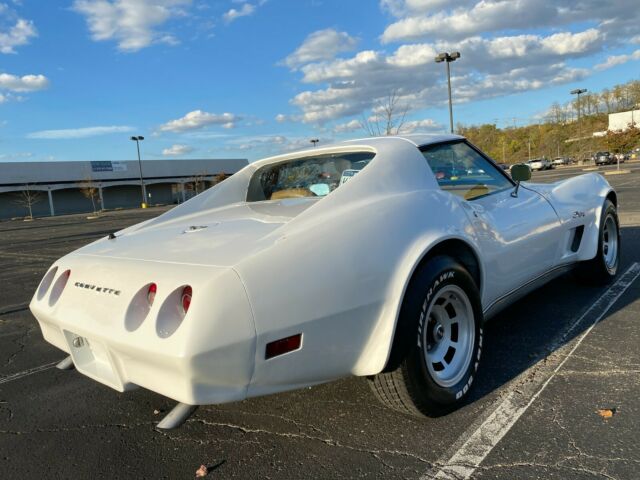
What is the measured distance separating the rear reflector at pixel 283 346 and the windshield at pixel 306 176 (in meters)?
1.25

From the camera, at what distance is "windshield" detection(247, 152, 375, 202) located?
3.15 m

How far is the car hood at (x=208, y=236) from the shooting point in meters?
2.13

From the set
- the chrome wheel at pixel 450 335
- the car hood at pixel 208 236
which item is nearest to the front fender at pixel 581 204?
the chrome wheel at pixel 450 335

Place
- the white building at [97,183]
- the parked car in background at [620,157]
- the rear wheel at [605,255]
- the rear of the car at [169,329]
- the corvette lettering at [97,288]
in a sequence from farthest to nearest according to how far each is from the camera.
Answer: the white building at [97,183], the parked car in background at [620,157], the rear wheel at [605,255], the corvette lettering at [97,288], the rear of the car at [169,329]

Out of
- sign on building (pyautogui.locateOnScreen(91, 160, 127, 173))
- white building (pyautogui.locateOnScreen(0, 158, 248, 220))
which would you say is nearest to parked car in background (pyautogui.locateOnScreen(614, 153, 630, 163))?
white building (pyautogui.locateOnScreen(0, 158, 248, 220))

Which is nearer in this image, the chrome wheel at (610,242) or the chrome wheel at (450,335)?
the chrome wheel at (450,335)

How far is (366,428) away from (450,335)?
696 mm

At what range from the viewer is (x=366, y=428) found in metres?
2.49

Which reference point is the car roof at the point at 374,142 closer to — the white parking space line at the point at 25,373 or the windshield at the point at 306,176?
the windshield at the point at 306,176

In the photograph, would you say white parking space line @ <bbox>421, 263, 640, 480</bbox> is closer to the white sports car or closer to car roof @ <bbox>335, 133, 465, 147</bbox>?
the white sports car

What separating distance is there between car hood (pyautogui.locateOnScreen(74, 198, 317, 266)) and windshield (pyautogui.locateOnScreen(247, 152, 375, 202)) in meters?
0.18

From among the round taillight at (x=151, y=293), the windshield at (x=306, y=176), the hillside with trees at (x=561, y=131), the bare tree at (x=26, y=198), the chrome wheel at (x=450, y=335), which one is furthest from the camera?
the hillside with trees at (x=561, y=131)

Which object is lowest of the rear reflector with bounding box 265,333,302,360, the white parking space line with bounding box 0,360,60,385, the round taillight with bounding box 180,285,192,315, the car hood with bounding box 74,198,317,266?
the white parking space line with bounding box 0,360,60,385

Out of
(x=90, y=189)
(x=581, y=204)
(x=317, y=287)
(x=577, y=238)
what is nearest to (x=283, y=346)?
(x=317, y=287)
